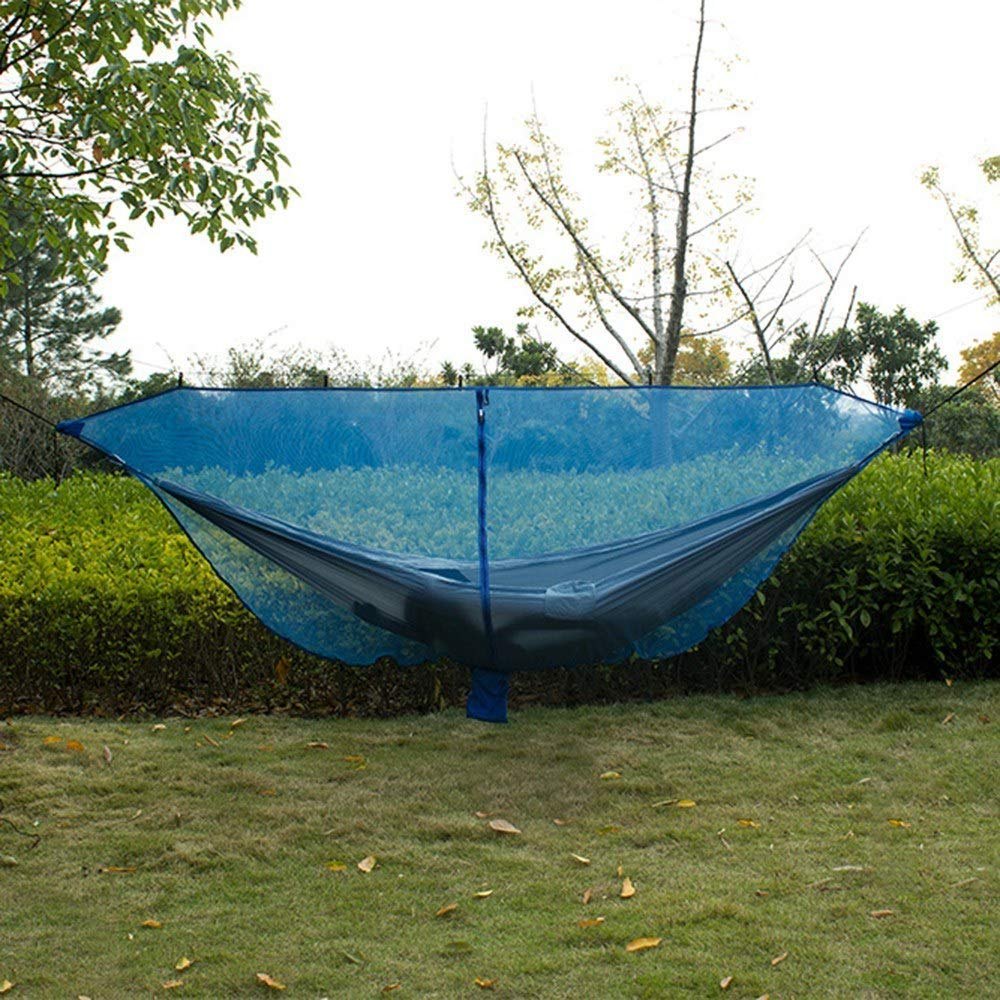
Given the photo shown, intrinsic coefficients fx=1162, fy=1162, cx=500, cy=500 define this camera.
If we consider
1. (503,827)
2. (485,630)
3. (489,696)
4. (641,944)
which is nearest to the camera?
(641,944)

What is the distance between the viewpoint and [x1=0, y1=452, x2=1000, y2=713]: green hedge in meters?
4.32

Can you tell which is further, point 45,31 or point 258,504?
point 45,31

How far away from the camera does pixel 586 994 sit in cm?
225

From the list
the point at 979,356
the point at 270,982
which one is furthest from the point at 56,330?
the point at 270,982

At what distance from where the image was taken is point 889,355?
65.0 feet

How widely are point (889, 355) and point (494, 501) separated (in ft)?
58.2

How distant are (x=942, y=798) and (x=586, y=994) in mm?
1507

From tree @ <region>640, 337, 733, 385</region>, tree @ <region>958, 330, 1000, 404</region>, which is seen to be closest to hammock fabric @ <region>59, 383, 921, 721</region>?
tree @ <region>640, 337, 733, 385</region>

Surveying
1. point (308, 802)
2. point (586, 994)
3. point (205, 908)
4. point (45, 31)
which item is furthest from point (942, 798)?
point (45, 31)

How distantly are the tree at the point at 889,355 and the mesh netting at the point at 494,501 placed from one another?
16530mm

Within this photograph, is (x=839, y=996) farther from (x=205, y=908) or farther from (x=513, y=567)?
(x=513, y=567)

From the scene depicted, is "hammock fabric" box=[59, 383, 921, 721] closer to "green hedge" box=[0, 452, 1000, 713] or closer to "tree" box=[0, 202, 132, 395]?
"green hedge" box=[0, 452, 1000, 713]

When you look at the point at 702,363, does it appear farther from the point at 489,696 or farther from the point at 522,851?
the point at 522,851

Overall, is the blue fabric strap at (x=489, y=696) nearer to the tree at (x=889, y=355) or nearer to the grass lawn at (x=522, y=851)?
the grass lawn at (x=522, y=851)
